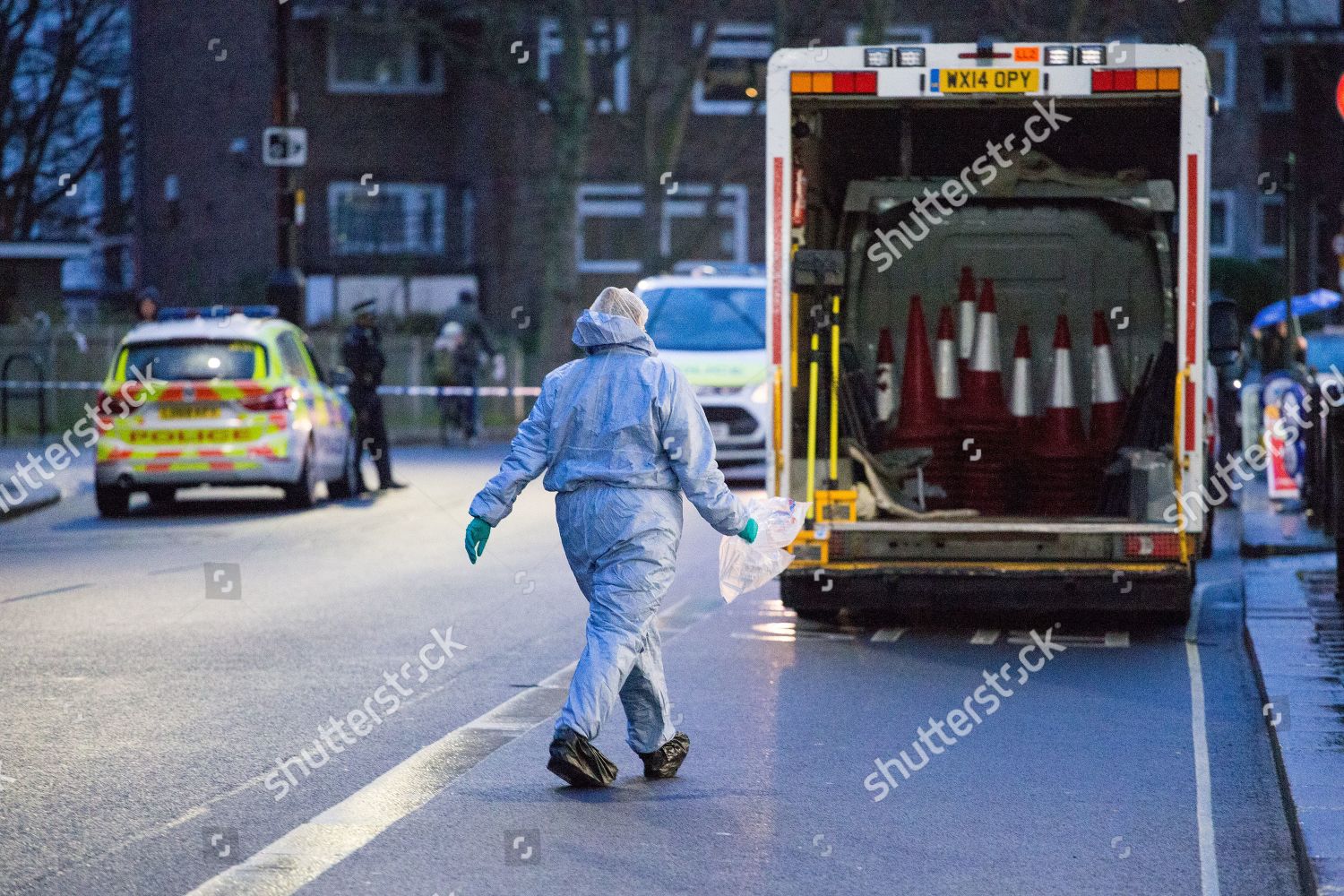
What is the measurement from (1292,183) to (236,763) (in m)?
12.5

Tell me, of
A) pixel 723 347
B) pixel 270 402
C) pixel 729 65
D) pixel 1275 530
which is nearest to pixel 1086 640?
pixel 1275 530

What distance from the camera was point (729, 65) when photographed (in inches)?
1708

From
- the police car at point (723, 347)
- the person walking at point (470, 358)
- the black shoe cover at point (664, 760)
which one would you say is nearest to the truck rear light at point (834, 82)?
the black shoe cover at point (664, 760)

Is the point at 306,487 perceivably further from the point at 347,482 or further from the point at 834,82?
the point at 834,82

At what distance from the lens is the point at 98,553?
53.1ft

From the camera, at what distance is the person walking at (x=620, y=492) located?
25.7 ft

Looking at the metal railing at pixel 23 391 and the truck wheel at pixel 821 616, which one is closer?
the truck wheel at pixel 821 616

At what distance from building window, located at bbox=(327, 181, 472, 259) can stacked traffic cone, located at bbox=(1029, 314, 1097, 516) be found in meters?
30.7

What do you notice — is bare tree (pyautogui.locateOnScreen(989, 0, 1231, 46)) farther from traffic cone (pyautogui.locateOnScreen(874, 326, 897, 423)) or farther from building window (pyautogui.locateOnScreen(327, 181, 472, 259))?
traffic cone (pyautogui.locateOnScreen(874, 326, 897, 423))

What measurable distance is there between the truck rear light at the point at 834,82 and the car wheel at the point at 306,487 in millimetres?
8874

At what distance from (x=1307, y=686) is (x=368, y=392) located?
1402 centimetres

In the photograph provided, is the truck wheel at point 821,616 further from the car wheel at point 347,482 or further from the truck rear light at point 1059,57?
the car wheel at point 347,482

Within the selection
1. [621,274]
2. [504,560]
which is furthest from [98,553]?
[621,274]

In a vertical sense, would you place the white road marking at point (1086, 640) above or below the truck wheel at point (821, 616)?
below
